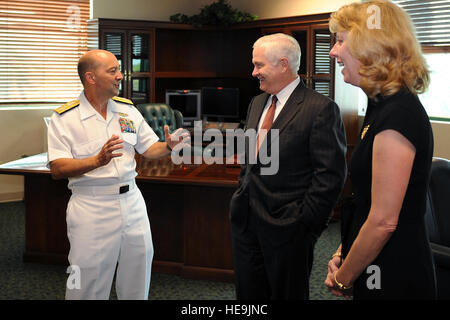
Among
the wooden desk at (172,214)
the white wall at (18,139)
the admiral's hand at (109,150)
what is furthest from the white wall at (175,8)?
the admiral's hand at (109,150)

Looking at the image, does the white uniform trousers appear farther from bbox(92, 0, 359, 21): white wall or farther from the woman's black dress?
bbox(92, 0, 359, 21): white wall

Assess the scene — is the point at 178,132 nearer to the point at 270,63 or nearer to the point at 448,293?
the point at 270,63

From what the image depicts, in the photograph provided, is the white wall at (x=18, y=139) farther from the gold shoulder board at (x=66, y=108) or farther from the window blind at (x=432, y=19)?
the window blind at (x=432, y=19)

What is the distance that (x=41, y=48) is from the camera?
6672 millimetres

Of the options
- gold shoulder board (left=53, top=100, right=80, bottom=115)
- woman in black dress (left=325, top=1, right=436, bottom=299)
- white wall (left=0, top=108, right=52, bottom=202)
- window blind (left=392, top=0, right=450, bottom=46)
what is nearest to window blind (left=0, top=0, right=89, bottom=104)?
white wall (left=0, top=108, right=52, bottom=202)

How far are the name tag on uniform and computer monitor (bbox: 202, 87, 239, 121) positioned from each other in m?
4.28

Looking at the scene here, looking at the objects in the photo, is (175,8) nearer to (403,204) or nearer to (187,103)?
(187,103)

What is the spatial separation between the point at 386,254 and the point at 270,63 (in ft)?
3.76

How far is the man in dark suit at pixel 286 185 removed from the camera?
2.19 meters

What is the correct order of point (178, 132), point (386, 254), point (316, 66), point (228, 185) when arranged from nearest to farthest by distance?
point (386, 254), point (178, 132), point (228, 185), point (316, 66)

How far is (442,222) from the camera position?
8.73ft

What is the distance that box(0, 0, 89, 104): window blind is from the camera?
6438 millimetres

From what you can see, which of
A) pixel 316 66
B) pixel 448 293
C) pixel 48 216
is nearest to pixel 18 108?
pixel 48 216

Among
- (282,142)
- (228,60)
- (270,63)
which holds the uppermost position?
(228,60)
